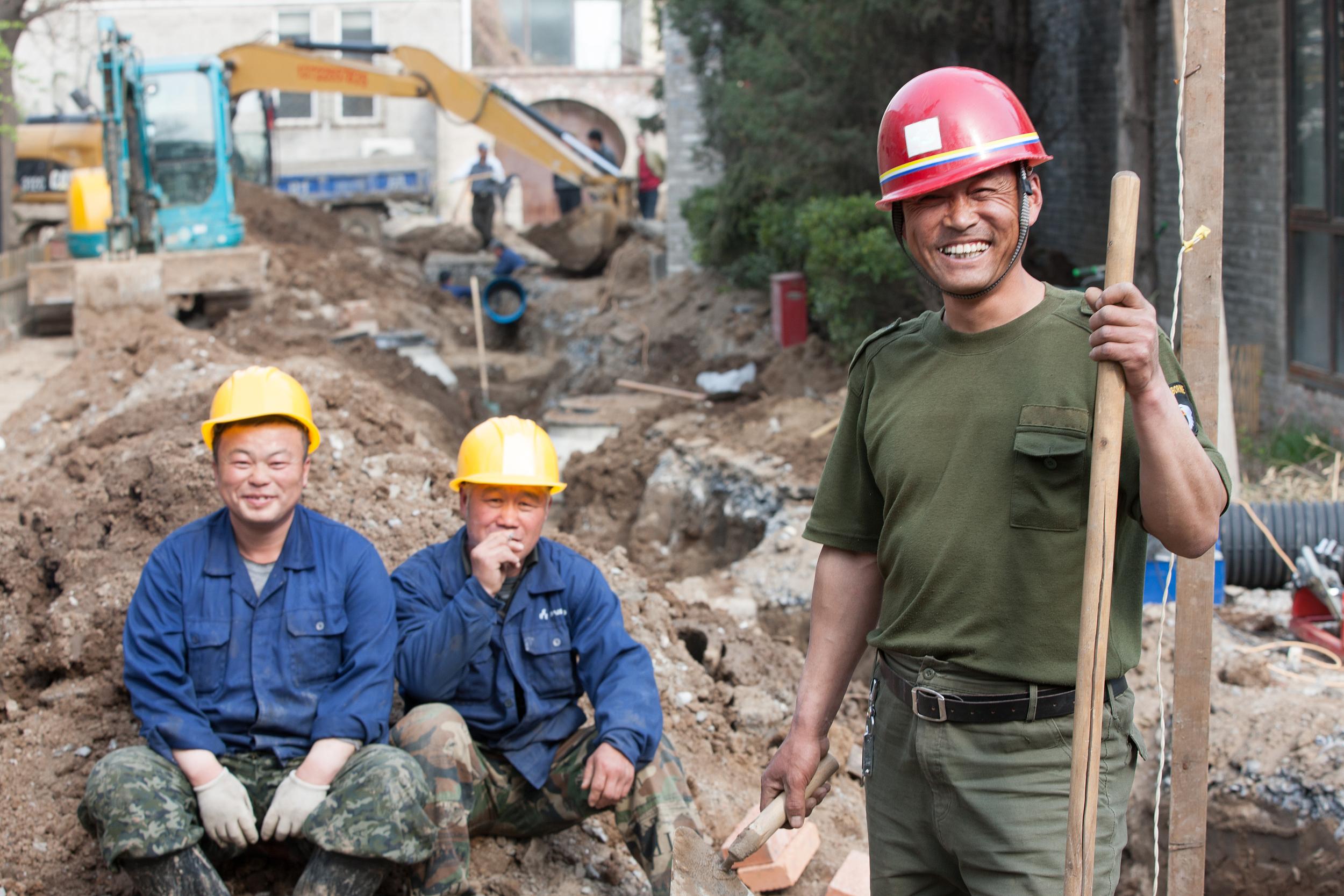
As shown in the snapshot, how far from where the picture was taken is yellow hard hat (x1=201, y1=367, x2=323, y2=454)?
10.6 feet

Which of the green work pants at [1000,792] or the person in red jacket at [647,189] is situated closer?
the green work pants at [1000,792]

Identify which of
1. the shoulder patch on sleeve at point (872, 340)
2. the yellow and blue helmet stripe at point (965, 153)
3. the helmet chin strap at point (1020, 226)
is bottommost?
the shoulder patch on sleeve at point (872, 340)

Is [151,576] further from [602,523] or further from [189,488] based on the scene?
[602,523]

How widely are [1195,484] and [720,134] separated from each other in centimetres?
1383

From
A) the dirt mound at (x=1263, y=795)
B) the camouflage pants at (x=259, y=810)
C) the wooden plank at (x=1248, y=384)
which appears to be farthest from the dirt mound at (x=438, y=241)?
the camouflage pants at (x=259, y=810)

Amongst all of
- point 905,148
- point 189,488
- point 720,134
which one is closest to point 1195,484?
point 905,148

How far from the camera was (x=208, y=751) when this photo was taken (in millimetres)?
3043

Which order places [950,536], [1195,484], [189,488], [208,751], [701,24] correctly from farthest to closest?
1. [701,24]
2. [189,488]
3. [208,751]
4. [950,536]
5. [1195,484]

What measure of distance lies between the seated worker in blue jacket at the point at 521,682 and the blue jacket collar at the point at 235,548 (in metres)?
0.30

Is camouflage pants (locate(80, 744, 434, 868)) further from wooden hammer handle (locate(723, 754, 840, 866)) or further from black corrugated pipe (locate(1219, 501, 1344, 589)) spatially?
black corrugated pipe (locate(1219, 501, 1344, 589))

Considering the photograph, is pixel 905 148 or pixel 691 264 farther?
pixel 691 264

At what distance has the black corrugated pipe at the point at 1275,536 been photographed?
561 centimetres

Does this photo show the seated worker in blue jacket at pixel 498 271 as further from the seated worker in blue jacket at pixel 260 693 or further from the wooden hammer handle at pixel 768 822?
the wooden hammer handle at pixel 768 822

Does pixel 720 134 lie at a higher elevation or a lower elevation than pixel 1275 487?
higher
